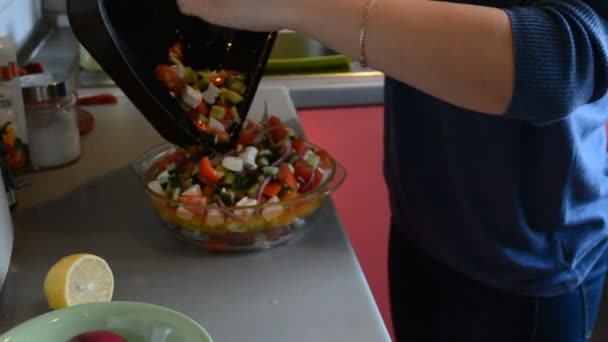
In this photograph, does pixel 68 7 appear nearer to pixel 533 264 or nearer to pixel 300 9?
pixel 300 9

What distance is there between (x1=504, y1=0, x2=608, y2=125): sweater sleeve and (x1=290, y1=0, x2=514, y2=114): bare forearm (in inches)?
0.5

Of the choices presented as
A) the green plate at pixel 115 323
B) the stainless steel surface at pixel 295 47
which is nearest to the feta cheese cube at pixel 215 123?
the green plate at pixel 115 323

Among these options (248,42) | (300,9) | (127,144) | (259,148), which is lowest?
(127,144)

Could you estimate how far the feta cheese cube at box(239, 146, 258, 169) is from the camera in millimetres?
903

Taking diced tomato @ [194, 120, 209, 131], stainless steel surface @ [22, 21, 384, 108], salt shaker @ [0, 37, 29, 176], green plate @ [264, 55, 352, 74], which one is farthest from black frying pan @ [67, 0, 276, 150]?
green plate @ [264, 55, 352, 74]

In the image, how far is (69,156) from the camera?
3.65 ft

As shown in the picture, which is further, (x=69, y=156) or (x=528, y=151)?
(x=69, y=156)

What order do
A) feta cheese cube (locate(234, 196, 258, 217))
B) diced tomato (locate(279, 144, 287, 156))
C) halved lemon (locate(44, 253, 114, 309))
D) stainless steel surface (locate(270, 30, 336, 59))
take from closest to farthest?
1. halved lemon (locate(44, 253, 114, 309))
2. feta cheese cube (locate(234, 196, 258, 217))
3. diced tomato (locate(279, 144, 287, 156))
4. stainless steel surface (locate(270, 30, 336, 59))

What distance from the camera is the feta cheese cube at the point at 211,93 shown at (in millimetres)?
891

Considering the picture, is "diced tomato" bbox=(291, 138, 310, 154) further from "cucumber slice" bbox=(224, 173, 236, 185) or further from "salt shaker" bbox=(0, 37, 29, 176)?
"salt shaker" bbox=(0, 37, 29, 176)

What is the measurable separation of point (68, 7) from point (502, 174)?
564 millimetres

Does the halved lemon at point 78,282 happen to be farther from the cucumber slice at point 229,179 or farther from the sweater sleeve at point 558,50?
the sweater sleeve at point 558,50

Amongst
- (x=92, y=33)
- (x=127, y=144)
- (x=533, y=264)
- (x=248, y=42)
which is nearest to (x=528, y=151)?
(x=533, y=264)

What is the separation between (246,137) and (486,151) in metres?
0.33
